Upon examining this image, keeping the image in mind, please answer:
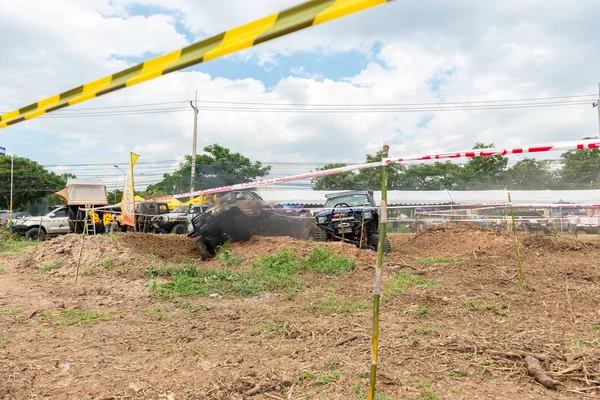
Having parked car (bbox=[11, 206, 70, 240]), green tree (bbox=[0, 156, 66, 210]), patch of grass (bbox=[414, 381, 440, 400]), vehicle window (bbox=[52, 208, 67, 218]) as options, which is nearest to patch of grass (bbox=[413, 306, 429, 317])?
patch of grass (bbox=[414, 381, 440, 400])

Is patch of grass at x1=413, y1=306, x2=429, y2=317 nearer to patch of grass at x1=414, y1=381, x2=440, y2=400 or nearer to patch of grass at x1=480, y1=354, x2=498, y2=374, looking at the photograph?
patch of grass at x1=480, y1=354, x2=498, y2=374

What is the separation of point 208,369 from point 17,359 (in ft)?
6.23

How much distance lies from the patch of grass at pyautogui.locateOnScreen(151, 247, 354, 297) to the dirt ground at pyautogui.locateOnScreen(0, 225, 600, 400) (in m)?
0.19

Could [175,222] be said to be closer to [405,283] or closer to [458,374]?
[405,283]

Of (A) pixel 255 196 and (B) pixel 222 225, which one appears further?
(A) pixel 255 196

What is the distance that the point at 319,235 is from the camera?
1145 cm

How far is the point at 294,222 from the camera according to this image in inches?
509

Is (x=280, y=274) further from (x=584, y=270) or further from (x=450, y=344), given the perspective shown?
(x=584, y=270)

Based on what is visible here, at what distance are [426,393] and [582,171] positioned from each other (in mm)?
45073

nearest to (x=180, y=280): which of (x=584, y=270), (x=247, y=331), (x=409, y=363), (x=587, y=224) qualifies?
(x=247, y=331)

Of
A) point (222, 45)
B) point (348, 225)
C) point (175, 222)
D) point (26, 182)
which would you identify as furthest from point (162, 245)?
point (26, 182)

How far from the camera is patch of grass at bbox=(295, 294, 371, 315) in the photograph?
5246mm

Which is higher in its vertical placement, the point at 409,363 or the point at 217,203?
the point at 217,203

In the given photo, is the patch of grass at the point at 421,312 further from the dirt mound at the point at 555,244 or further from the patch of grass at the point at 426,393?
the dirt mound at the point at 555,244
